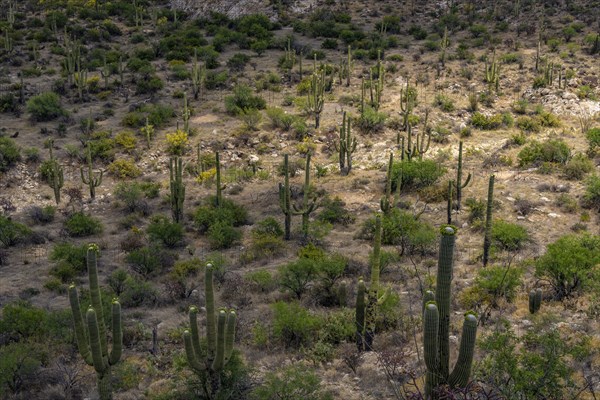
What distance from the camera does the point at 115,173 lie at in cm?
2058

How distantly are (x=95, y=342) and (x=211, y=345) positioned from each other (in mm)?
1581

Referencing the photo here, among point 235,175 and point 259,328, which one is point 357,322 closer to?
point 259,328

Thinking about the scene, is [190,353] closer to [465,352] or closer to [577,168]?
[465,352]

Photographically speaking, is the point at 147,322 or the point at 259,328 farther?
the point at 147,322

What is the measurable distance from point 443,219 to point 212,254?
20.7 feet

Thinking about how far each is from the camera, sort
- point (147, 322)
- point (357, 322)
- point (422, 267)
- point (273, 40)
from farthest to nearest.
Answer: point (273, 40) → point (422, 267) → point (147, 322) → point (357, 322)

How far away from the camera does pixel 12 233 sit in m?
15.5

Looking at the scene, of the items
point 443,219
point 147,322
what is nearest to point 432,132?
point 443,219

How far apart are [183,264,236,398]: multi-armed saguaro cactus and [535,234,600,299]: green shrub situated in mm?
6841

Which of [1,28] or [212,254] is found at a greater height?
[1,28]

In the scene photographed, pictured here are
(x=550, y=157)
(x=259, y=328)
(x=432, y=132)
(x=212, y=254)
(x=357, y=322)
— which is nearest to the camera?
(x=357, y=322)

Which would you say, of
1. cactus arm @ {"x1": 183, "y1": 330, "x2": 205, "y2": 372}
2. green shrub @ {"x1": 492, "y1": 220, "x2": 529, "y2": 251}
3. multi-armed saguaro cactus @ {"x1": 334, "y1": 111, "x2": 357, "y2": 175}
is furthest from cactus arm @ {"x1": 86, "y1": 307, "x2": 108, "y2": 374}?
multi-armed saguaro cactus @ {"x1": 334, "y1": 111, "x2": 357, "y2": 175}

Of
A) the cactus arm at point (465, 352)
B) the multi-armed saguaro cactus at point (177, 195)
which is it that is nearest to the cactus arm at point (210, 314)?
the cactus arm at point (465, 352)

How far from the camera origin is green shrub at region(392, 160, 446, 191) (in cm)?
1830
